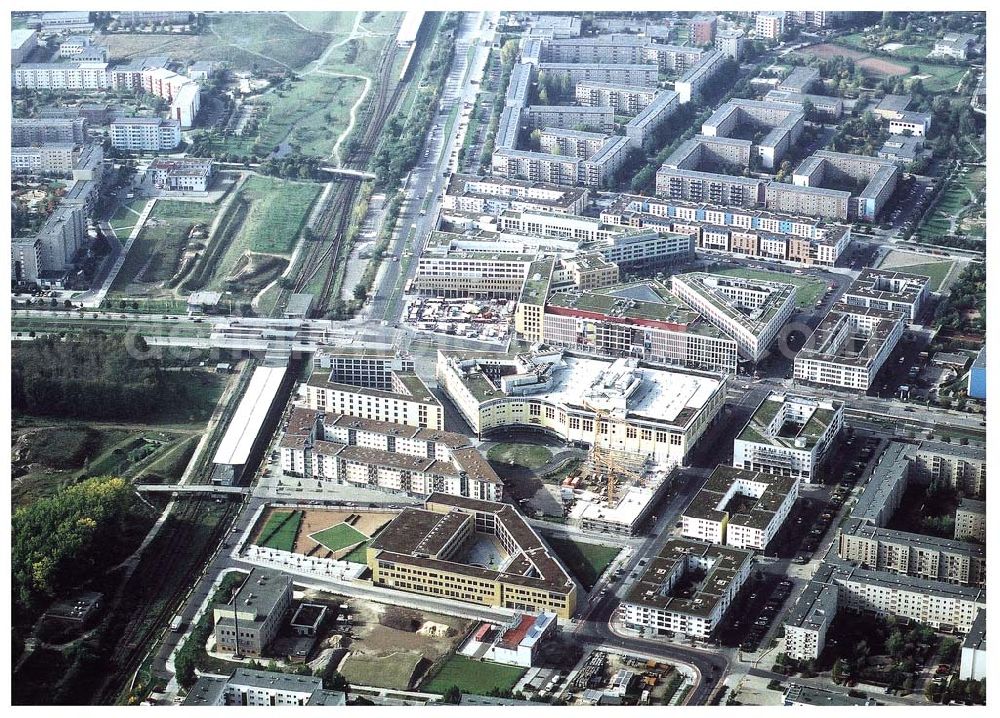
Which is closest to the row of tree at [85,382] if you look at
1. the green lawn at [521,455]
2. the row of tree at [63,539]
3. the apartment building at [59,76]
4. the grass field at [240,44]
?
the row of tree at [63,539]

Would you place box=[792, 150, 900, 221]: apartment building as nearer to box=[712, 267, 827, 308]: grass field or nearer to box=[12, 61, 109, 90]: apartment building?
box=[712, 267, 827, 308]: grass field

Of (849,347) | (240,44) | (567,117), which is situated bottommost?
(849,347)

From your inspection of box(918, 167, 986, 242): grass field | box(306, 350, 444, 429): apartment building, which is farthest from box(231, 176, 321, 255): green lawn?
box(918, 167, 986, 242): grass field

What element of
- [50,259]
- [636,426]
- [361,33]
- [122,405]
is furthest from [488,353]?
[361,33]

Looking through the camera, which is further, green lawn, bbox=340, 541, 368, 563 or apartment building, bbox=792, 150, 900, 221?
A: apartment building, bbox=792, 150, 900, 221

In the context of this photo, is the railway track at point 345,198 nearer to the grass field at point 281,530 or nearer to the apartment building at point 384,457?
the apartment building at point 384,457

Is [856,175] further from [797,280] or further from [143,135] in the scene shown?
[143,135]

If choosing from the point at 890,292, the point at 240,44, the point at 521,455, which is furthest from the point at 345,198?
the point at 521,455
